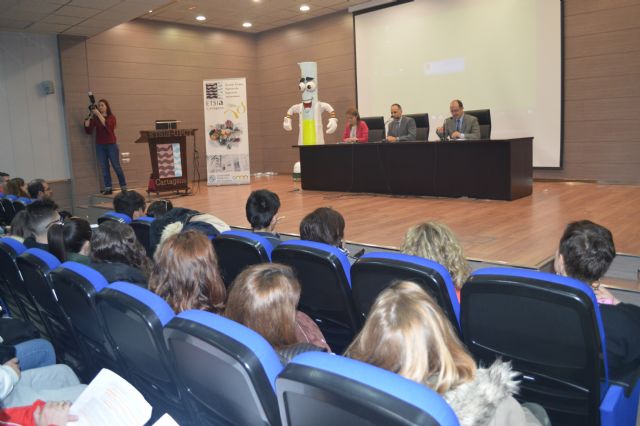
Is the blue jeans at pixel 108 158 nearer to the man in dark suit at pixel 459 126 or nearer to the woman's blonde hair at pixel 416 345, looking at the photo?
the man in dark suit at pixel 459 126

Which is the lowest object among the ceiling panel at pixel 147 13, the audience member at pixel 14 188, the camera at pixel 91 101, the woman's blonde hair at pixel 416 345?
the woman's blonde hair at pixel 416 345

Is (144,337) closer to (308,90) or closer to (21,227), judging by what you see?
(21,227)

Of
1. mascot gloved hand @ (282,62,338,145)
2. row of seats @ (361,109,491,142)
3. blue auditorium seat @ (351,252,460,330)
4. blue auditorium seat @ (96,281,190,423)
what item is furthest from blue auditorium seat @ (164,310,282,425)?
mascot gloved hand @ (282,62,338,145)

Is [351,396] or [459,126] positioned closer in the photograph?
[351,396]

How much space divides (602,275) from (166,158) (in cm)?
779

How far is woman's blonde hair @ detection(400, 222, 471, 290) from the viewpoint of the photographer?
207 centimetres

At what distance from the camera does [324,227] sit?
263 cm

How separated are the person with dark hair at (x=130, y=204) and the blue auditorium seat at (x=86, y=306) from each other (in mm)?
2380

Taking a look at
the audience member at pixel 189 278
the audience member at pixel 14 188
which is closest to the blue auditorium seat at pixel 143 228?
the audience member at pixel 189 278

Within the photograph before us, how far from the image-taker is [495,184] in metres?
6.30

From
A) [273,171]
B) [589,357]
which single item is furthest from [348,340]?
[273,171]

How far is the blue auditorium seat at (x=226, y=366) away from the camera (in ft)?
3.45

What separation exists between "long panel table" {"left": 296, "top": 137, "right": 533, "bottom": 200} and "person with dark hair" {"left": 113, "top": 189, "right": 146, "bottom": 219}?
3933 millimetres

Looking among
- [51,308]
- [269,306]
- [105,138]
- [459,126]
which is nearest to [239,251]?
[51,308]
